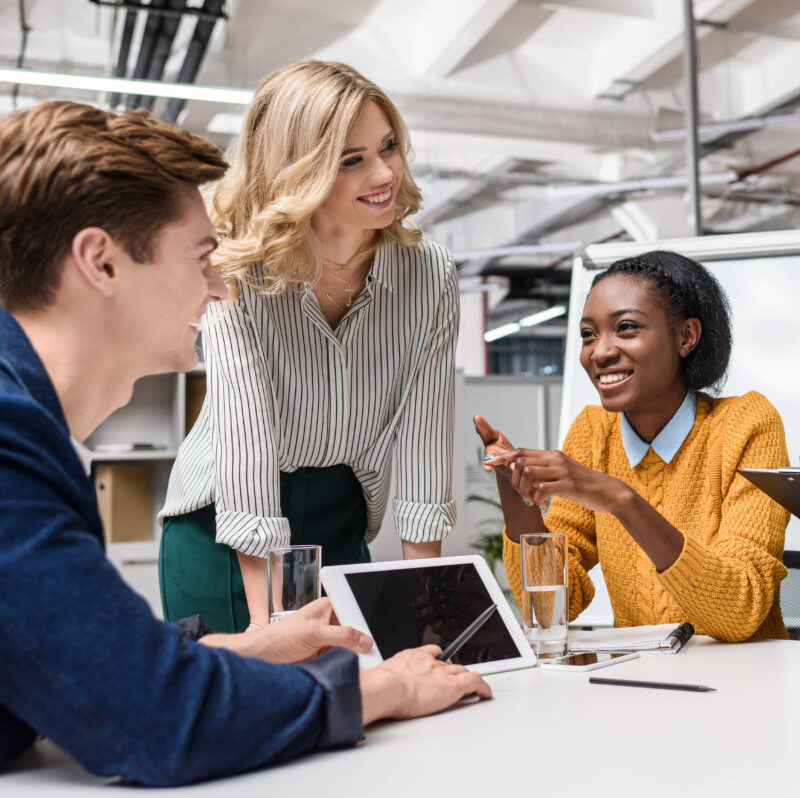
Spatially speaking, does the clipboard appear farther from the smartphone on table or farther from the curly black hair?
the curly black hair

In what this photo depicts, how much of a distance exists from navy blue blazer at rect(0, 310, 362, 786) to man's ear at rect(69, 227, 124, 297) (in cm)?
12

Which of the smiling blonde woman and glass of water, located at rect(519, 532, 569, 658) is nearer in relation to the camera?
glass of water, located at rect(519, 532, 569, 658)

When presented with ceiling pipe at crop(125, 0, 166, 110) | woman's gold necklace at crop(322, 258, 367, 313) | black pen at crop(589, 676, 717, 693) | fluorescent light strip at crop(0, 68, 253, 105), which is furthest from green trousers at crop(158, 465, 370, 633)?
ceiling pipe at crop(125, 0, 166, 110)

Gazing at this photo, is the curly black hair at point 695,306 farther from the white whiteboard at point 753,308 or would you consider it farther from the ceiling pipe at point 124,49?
the ceiling pipe at point 124,49

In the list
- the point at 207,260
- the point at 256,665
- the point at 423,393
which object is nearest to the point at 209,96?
the point at 423,393

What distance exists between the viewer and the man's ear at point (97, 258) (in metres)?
0.85

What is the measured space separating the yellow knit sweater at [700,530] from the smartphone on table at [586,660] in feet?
0.67

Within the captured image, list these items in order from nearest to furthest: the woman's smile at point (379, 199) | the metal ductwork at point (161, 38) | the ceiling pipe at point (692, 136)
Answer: the woman's smile at point (379, 199)
the ceiling pipe at point (692, 136)
the metal ductwork at point (161, 38)

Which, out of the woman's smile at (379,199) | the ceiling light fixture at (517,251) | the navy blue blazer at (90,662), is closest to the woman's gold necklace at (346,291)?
the woman's smile at (379,199)

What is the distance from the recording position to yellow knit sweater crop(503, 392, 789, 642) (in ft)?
4.82


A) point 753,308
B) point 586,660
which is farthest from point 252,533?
point 753,308

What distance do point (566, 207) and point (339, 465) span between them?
702 cm

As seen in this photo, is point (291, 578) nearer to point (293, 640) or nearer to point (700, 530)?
point (293, 640)

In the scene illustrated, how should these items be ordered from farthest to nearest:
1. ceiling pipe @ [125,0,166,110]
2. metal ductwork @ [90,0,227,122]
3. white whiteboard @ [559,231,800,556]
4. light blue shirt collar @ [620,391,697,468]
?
ceiling pipe @ [125,0,166,110] → metal ductwork @ [90,0,227,122] → white whiteboard @ [559,231,800,556] → light blue shirt collar @ [620,391,697,468]
